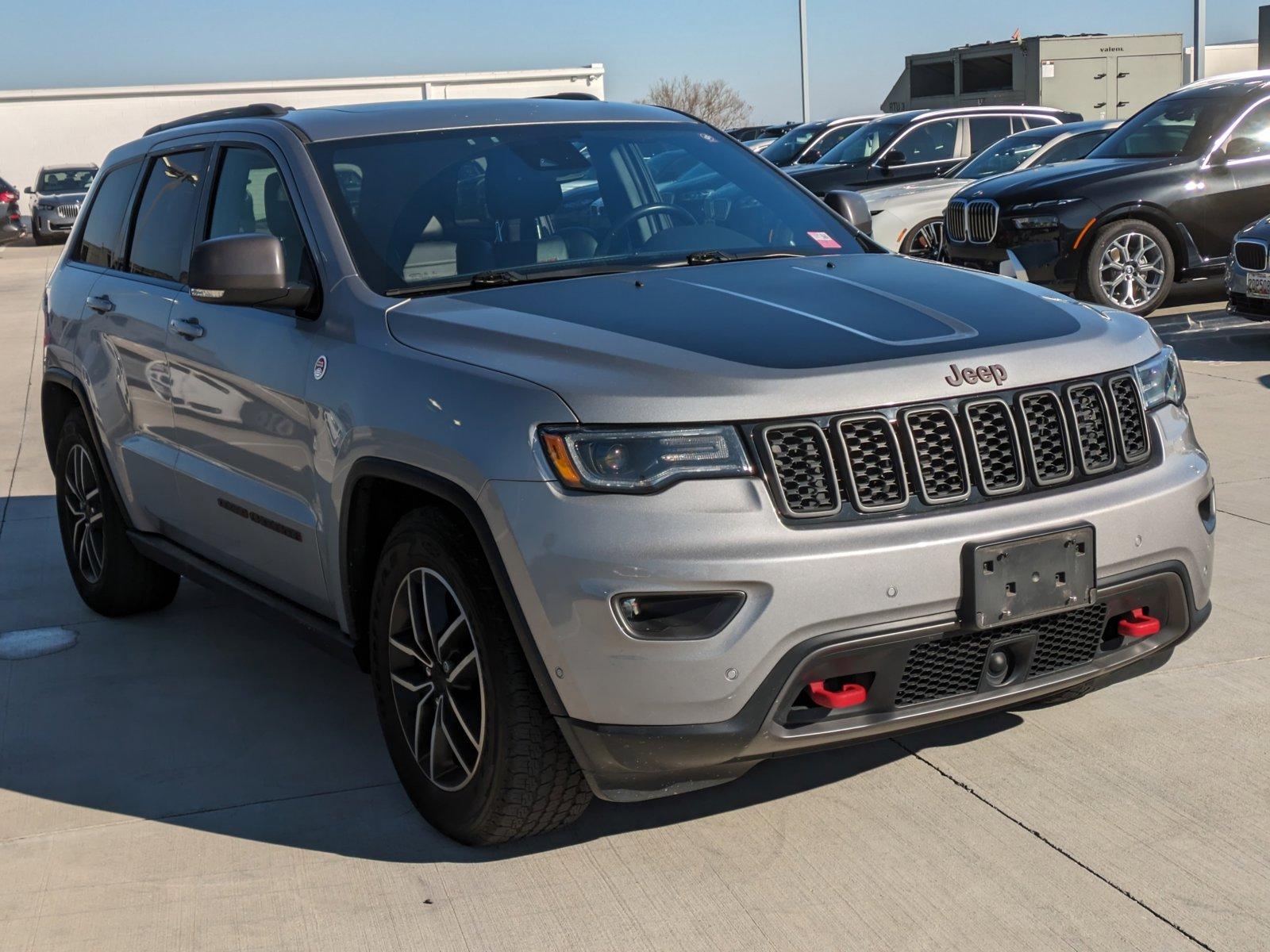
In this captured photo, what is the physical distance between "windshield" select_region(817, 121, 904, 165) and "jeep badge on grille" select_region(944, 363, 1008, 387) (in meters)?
14.6

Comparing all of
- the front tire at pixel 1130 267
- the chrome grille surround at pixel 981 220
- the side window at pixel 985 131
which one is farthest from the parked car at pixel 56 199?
the front tire at pixel 1130 267

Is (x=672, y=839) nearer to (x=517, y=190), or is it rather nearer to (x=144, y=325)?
(x=517, y=190)

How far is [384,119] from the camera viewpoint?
181 inches

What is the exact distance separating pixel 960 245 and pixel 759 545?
10419 millimetres

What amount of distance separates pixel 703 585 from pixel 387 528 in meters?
1.14

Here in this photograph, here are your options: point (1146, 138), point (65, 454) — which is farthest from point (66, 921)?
point (1146, 138)

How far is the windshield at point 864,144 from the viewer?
1759 cm

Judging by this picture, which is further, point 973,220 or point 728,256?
point 973,220

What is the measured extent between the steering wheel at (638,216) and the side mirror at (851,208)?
25.3 inches

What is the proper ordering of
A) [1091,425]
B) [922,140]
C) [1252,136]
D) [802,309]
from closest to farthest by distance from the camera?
[1091,425]
[802,309]
[1252,136]
[922,140]

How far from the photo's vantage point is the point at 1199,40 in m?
23.4

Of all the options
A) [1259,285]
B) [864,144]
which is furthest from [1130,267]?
[864,144]

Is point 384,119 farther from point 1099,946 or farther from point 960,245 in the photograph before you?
point 960,245

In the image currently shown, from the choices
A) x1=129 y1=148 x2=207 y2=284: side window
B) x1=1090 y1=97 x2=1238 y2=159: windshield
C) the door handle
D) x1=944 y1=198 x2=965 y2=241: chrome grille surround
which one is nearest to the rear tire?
x1=129 y1=148 x2=207 y2=284: side window
